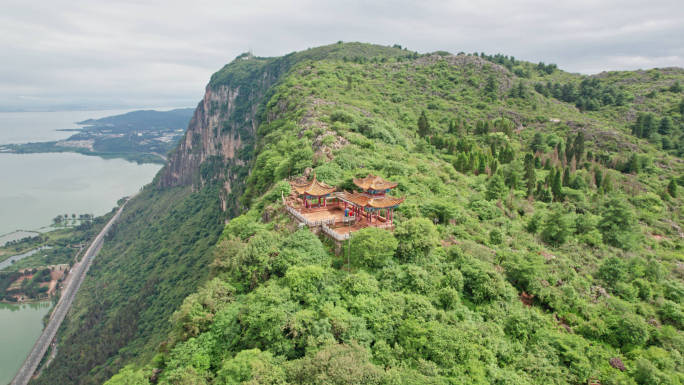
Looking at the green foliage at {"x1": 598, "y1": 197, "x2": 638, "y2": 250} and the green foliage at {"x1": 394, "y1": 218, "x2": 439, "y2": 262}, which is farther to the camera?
the green foliage at {"x1": 598, "y1": 197, "x2": 638, "y2": 250}

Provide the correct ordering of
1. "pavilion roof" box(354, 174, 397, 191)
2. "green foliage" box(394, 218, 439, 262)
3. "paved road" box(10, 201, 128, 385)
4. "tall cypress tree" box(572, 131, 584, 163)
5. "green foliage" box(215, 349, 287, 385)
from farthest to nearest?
"paved road" box(10, 201, 128, 385)
"tall cypress tree" box(572, 131, 584, 163)
"pavilion roof" box(354, 174, 397, 191)
"green foliage" box(394, 218, 439, 262)
"green foliage" box(215, 349, 287, 385)

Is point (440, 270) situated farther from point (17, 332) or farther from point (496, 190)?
point (17, 332)

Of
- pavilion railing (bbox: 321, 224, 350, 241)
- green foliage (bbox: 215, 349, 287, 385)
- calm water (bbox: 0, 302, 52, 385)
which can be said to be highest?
pavilion railing (bbox: 321, 224, 350, 241)

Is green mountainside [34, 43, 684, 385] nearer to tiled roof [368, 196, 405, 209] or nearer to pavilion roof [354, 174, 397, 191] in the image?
tiled roof [368, 196, 405, 209]

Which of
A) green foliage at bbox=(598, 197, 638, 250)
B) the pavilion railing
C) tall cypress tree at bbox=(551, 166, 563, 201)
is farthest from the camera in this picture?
tall cypress tree at bbox=(551, 166, 563, 201)

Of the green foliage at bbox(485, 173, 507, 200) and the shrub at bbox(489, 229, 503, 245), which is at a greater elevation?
the green foliage at bbox(485, 173, 507, 200)

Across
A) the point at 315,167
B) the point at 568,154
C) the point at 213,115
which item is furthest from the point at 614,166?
the point at 213,115

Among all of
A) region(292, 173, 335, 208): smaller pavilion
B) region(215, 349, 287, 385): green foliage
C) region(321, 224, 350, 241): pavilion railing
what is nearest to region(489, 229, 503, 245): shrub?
region(321, 224, 350, 241): pavilion railing

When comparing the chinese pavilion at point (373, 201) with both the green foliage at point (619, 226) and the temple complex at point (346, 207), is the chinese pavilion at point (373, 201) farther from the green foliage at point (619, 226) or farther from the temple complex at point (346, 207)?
the green foliage at point (619, 226)

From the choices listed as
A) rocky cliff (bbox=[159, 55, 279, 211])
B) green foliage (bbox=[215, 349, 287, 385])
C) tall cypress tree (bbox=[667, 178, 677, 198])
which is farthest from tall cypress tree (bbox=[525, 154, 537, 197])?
rocky cliff (bbox=[159, 55, 279, 211])
